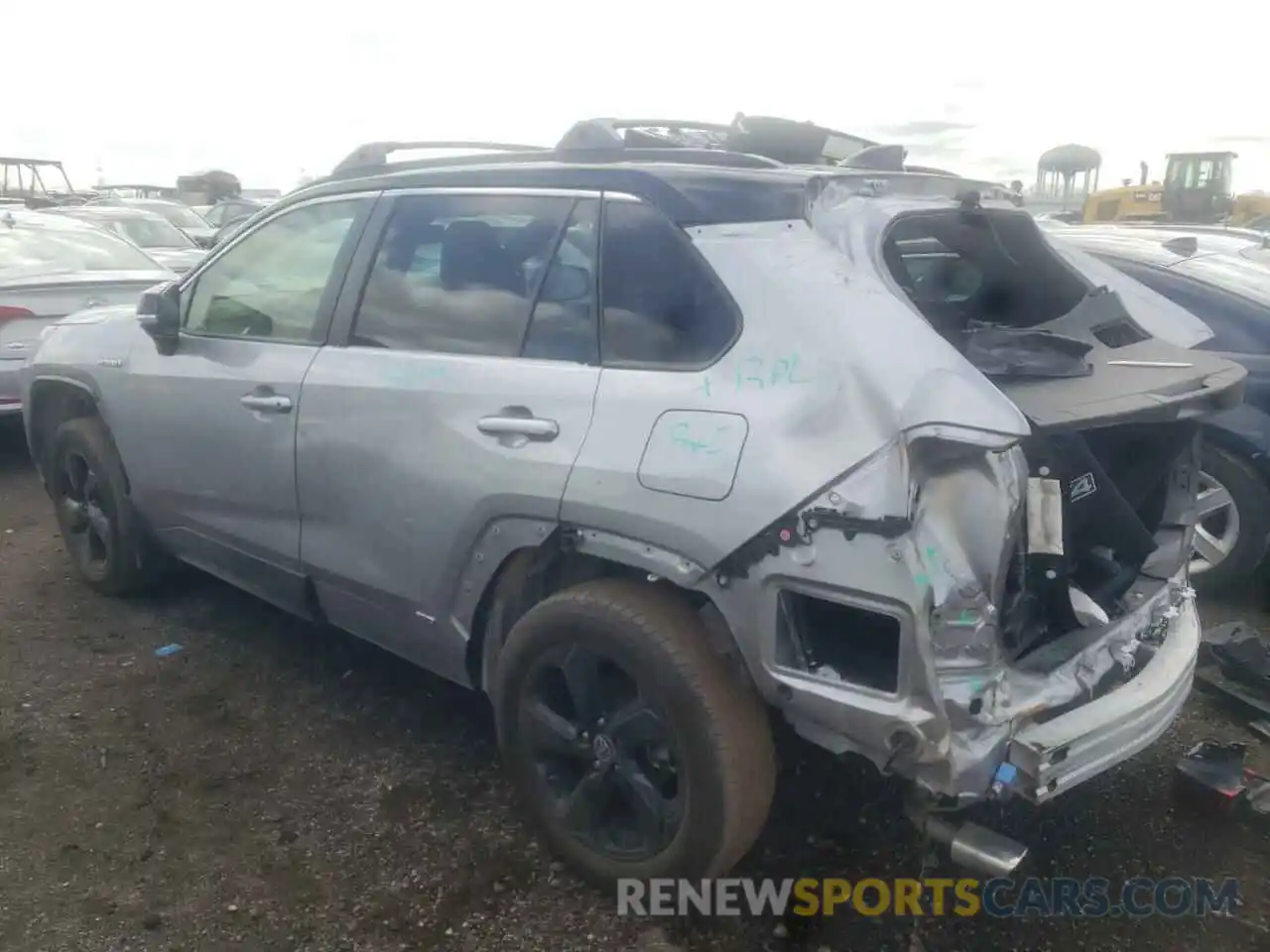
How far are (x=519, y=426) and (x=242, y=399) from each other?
1.33m

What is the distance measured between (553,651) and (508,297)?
38.4 inches

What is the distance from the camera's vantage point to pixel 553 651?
2.71 meters

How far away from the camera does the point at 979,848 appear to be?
2.33m

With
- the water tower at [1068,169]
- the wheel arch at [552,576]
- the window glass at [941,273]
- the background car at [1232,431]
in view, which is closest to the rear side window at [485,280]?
the wheel arch at [552,576]

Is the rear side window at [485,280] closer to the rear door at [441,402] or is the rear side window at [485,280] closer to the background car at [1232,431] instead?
the rear door at [441,402]

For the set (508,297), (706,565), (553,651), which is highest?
(508,297)

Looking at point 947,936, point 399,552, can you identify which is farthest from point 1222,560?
point 399,552

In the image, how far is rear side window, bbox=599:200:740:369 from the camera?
254 centimetres

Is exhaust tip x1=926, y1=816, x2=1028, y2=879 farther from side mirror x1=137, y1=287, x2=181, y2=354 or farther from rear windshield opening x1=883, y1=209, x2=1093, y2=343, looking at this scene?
side mirror x1=137, y1=287, x2=181, y2=354

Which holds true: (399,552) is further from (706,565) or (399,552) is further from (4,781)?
(4,781)

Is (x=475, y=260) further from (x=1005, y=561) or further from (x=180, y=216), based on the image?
(x=180, y=216)

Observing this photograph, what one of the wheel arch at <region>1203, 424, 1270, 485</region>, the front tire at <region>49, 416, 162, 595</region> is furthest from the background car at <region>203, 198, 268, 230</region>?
the wheel arch at <region>1203, 424, 1270, 485</region>

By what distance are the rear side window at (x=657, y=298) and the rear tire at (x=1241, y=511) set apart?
3042 millimetres

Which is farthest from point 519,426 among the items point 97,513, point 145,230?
point 145,230
